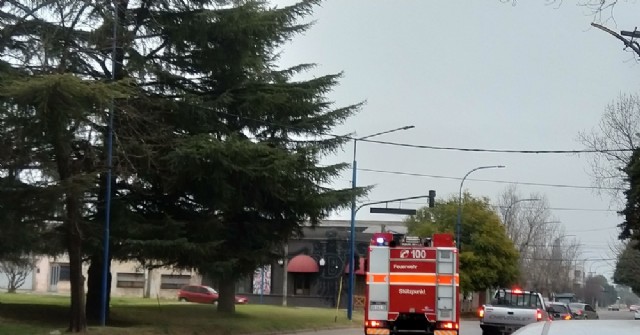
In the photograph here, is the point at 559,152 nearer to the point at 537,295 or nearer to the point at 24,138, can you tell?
the point at 537,295

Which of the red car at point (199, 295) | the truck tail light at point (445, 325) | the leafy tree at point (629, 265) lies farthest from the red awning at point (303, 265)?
the truck tail light at point (445, 325)

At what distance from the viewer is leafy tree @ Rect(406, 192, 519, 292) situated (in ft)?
199

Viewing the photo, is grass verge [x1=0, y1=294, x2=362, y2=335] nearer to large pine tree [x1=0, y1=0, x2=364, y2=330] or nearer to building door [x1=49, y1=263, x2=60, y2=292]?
large pine tree [x1=0, y1=0, x2=364, y2=330]

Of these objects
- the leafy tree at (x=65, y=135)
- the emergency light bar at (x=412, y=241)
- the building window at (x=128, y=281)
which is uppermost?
the leafy tree at (x=65, y=135)

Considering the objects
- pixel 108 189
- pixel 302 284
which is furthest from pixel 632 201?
pixel 302 284

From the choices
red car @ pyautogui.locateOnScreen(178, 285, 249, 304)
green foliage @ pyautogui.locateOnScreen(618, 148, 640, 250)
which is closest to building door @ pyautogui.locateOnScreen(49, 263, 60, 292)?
red car @ pyautogui.locateOnScreen(178, 285, 249, 304)

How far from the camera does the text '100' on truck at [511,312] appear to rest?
93.7 ft

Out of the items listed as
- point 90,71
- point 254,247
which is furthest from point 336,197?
point 90,71

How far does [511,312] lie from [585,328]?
80.9 feet

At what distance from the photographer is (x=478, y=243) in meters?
61.5

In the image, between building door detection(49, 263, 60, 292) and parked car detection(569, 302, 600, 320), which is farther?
building door detection(49, 263, 60, 292)

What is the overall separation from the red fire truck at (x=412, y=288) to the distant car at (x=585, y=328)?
1792 cm

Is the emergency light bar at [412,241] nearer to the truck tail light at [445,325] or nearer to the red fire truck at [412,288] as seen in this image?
the red fire truck at [412,288]

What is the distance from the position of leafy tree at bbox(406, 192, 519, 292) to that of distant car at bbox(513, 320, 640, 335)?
181ft
